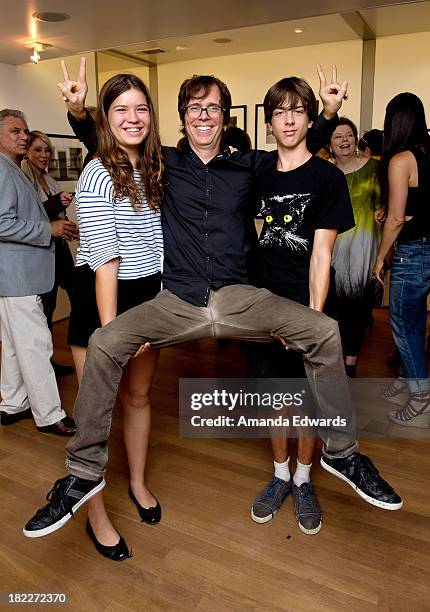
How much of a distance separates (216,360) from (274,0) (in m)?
2.59

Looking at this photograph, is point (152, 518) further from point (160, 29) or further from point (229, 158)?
point (160, 29)

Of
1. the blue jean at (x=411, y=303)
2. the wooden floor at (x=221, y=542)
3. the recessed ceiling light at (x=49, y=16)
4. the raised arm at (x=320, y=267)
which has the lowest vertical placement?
the wooden floor at (x=221, y=542)

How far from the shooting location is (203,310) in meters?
2.00

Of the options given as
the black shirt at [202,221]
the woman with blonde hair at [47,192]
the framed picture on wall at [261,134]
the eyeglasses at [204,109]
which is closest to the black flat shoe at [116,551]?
the black shirt at [202,221]

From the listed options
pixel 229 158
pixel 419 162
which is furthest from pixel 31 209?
pixel 419 162

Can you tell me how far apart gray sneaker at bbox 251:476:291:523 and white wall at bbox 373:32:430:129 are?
484 centimetres

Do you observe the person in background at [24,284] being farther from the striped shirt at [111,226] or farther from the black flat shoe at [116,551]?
the black flat shoe at [116,551]

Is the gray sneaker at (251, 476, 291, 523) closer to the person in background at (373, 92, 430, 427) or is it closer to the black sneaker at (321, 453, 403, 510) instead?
the black sneaker at (321, 453, 403, 510)

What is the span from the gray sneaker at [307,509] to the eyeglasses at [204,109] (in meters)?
1.64

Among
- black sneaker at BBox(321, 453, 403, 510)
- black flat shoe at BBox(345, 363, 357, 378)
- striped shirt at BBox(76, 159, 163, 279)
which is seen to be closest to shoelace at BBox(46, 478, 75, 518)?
striped shirt at BBox(76, 159, 163, 279)

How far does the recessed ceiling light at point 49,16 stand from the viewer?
3.39m

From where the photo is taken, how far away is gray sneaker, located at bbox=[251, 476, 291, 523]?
2.34 meters

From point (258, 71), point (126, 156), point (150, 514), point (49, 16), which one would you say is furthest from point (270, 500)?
point (258, 71)

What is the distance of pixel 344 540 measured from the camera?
221cm
